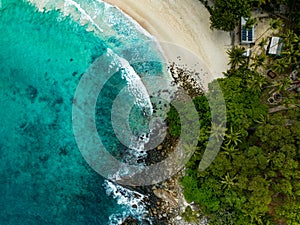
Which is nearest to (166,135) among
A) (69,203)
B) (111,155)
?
(111,155)

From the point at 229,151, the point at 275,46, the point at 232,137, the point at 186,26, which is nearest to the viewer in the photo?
the point at 229,151

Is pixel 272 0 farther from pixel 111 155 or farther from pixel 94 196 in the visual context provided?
pixel 94 196

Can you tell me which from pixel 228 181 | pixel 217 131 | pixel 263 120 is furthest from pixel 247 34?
pixel 228 181

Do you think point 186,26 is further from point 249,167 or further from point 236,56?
point 249,167

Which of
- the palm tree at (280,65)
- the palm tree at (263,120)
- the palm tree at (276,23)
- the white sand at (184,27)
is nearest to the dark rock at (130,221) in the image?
the palm tree at (263,120)

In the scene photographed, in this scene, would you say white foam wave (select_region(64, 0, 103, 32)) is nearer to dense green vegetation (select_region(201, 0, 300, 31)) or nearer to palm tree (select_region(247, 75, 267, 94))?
dense green vegetation (select_region(201, 0, 300, 31))
